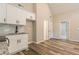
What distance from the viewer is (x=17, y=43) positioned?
128 inches

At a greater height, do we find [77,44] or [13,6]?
[13,6]

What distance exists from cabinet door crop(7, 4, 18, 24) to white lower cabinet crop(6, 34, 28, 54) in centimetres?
58

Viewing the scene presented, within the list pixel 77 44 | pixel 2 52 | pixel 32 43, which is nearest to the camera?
pixel 2 52

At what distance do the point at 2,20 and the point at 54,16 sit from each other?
6.44 ft

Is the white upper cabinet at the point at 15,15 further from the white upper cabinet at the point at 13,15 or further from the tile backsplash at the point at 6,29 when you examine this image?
the tile backsplash at the point at 6,29

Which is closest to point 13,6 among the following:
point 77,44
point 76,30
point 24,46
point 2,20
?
point 2,20

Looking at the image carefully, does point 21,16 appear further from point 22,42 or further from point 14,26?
point 22,42

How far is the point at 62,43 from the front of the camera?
3578 mm

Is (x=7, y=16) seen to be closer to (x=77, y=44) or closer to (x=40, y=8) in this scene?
(x=40, y=8)

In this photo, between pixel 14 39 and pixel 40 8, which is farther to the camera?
pixel 40 8

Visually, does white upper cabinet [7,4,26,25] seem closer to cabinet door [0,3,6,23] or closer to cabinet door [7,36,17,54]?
cabinet door [0,3,6,23]

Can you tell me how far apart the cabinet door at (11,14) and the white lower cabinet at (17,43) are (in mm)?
584

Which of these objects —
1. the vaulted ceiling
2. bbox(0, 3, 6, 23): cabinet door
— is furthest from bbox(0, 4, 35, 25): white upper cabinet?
the vaulted ceiling

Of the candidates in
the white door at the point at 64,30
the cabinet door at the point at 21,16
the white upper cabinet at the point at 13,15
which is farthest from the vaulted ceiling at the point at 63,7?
the cabinet door at the point at 21,16
